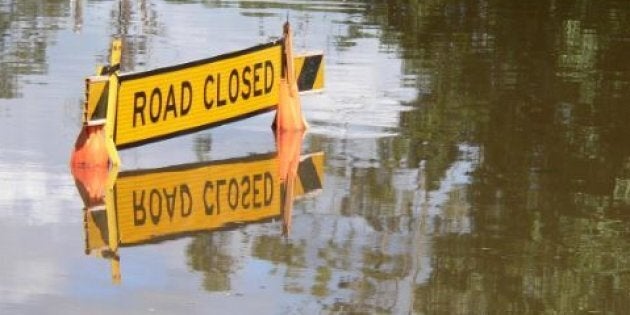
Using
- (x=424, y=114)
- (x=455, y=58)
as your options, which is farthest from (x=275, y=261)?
(x=455, y=58)

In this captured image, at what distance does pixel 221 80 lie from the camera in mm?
12602

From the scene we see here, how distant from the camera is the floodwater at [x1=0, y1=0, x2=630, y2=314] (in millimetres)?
8477

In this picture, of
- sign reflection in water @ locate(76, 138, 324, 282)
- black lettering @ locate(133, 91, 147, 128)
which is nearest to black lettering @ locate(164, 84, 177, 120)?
black lettering @ locate(133, 91, 147, 128)

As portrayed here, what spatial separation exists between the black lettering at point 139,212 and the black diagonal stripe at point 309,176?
134cm

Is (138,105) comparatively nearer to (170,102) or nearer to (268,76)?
(170,102)

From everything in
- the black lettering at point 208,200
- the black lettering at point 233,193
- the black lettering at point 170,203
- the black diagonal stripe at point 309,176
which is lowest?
the black diagonal stripe at point 309,176

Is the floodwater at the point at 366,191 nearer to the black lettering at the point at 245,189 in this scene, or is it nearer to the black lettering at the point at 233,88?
the black lettering at the point at 245,189

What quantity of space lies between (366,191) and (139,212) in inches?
73.6

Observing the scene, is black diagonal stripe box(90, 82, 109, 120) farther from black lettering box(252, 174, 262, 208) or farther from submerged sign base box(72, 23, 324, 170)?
black lettering box(252, 174, 262, 208)

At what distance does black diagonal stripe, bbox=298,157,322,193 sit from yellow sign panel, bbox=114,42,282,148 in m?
0.95

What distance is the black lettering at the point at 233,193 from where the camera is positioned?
10602 mm

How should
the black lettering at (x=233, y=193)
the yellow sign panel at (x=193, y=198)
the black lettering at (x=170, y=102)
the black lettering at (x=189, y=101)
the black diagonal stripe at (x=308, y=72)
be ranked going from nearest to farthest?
the yellow sign panel at (x=193, y=198)
the black lettering at (x=233, y=193)
the black lettering at (x=170, y=102)
the black lettering at (x=189, y=101)
the black diagonal stripe at (x=308, y=72)

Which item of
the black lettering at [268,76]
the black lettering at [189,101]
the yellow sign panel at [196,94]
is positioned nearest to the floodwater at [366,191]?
the yellow sign panel at [196,94]

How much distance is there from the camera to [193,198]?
1071 cm
